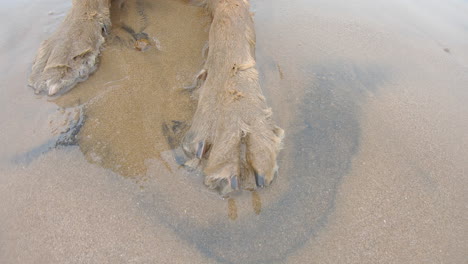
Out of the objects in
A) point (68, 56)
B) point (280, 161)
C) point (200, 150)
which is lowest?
point (280, 161)

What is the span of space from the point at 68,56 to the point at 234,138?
6.38 feet

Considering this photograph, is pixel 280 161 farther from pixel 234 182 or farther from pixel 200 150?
pixel 200 150

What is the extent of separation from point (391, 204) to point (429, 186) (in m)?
0.39

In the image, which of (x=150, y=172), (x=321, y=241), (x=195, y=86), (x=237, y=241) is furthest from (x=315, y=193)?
(x=195, y=86)

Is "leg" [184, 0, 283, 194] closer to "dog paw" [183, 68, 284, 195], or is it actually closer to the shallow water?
"dog paw" [183, 68, 284, 195]

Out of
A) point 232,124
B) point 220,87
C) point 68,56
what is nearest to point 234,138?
point 232,124

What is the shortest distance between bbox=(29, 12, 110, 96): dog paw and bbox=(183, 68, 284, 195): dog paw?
1.30 m

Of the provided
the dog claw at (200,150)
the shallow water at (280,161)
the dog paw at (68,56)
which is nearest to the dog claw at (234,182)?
the shallow water at (280,161)

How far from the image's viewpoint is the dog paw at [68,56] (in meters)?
2.70

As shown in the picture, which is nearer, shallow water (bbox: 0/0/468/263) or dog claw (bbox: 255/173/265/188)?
shallow water (bbox: 0/0/468/263)

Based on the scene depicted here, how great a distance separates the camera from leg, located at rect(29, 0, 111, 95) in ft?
8.88

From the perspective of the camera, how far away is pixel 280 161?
7.44 feet

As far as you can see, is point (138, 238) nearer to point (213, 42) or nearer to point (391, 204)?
point (391, 204)

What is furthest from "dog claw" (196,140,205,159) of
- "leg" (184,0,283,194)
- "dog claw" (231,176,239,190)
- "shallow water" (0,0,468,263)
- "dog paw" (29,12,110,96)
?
"dog paw" (29,12,110,96)
